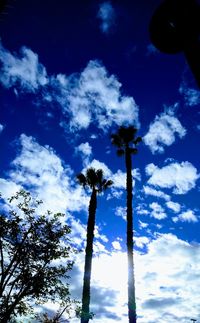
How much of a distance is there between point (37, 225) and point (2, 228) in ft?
9.41

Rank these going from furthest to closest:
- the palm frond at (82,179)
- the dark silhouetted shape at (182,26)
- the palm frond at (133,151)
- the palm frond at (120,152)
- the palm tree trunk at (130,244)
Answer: the palm frond at (82,179) < the palm frond at (120,152) < the palm frond at (133,151) < the palm tree trunk at (130,244) < the dark silhouetted shape at (182,26)

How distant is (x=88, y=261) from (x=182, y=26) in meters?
20.8

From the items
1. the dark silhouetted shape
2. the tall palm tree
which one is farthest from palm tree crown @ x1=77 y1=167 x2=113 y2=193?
the dark silhouetted shape

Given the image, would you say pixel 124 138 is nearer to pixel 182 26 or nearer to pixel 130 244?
pixel 130 244

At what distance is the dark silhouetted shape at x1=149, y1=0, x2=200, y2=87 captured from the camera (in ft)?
16.2

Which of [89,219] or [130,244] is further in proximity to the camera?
[89,219]

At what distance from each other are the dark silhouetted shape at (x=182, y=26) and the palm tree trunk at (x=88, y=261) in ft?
65.7

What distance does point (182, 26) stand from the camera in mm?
5176

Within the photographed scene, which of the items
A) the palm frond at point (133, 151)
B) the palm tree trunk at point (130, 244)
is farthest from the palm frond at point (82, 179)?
the palm frond at point (133, 151)

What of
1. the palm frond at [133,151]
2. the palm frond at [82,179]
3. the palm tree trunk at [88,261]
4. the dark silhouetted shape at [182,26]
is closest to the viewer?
the dark silhouetted shape at [182,26]

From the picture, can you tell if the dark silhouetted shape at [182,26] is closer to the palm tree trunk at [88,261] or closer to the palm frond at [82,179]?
the palm tree trunk at [88,261]

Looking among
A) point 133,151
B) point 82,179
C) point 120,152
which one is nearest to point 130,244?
point 133,151

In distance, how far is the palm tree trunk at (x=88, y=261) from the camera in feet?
70.2

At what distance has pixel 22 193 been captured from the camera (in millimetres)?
25922
